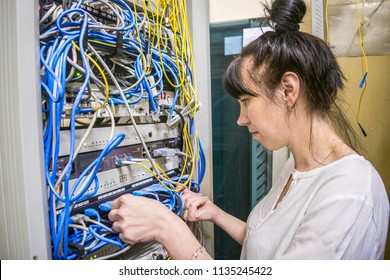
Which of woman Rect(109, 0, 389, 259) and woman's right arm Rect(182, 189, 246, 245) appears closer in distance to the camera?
woman Rect(109, 0, 389, 259)

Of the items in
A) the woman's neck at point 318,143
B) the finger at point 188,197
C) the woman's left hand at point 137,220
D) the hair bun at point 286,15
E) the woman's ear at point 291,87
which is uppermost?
the hair bun at point 286,15

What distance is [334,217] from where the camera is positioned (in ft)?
1.85

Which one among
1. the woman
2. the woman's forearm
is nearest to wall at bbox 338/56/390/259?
the woman

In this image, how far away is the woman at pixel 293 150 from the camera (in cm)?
60

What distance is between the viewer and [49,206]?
625mm

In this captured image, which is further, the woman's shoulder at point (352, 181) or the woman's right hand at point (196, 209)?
the woman's right hand at point (196, 209)

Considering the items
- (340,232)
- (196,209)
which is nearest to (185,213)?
(196,209)

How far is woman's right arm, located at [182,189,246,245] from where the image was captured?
1013 millimetres

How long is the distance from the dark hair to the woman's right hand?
0.49m

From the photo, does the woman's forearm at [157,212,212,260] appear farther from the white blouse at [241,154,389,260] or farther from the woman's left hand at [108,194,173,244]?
the white blouse at [241,154,389,260]

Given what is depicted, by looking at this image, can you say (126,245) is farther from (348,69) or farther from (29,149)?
(348,69)

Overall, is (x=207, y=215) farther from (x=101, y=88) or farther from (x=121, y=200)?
(x=101, y=88)

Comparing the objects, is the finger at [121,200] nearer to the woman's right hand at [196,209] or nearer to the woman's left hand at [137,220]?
the woman's left hand at [137,220]

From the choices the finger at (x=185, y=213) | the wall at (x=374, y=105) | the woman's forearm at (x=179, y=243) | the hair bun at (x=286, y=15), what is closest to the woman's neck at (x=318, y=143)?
the hair bun at (x=286, y=15)
